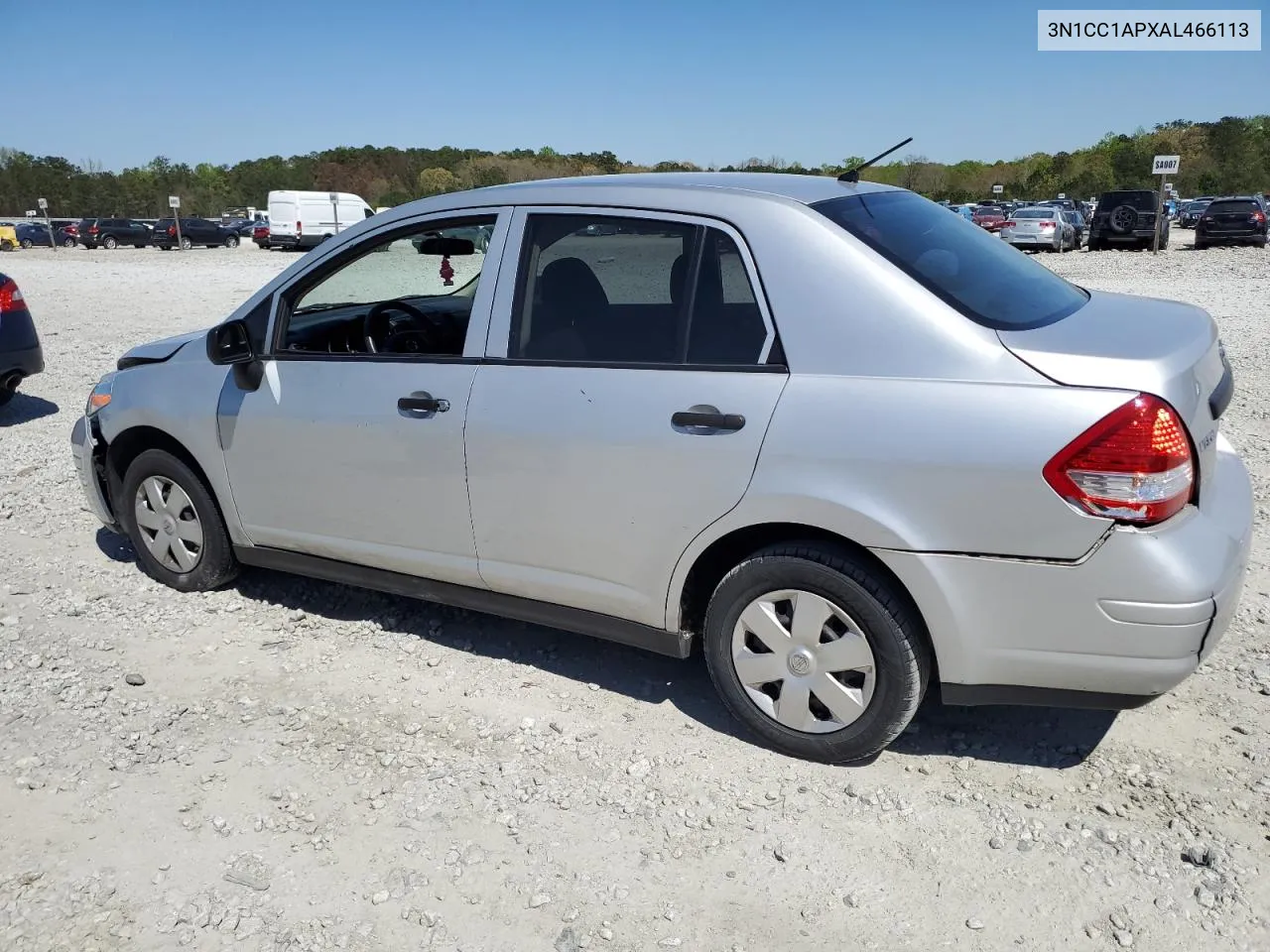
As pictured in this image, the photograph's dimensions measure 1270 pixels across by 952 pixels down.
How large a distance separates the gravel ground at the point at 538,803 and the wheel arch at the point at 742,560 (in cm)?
46

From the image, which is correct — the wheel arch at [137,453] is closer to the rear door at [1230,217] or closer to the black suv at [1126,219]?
the black suv at [1126,219]

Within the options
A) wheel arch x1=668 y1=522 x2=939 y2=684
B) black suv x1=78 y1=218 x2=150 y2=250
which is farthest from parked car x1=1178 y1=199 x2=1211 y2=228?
black suv x1=78 y1=218 x2=150 y2=250

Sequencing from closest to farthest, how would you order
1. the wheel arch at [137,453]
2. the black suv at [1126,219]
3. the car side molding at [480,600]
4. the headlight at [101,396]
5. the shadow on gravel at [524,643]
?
the car side molding at [480,600], the shadow on gravel at [524,643], the wheel arch at [137,453], the headlight at [101,396], the black suv at [1126,219]

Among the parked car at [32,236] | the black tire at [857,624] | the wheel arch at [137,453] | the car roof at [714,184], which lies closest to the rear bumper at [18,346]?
the wheel arch at [137,453]

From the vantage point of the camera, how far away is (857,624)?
3.15 m

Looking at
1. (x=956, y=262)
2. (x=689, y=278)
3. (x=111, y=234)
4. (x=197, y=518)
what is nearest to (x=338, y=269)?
(x=197, y=518)

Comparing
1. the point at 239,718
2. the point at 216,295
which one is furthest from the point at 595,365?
the point at 216,295

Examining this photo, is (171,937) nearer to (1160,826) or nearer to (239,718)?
(239,718)

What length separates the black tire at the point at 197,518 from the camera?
15.3 ft

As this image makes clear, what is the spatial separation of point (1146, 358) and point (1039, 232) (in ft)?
101

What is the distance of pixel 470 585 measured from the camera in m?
3.98

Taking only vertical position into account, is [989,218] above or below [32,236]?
below

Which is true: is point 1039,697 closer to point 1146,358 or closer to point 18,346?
point 1146,358

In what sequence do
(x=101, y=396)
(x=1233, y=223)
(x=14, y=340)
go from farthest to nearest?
(x=1233, y=223) → (x=14, y=340) → (x=101, y=396)
